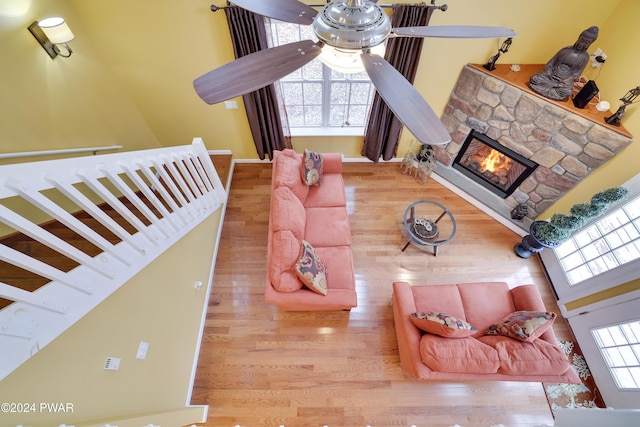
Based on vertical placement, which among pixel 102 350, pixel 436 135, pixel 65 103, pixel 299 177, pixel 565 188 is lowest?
pixel 102 350

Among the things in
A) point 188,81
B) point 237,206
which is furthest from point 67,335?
point 188,81

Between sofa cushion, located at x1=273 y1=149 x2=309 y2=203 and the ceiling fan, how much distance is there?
2.04m

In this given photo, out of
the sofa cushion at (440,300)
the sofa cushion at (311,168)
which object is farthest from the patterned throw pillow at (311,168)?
the sofa cushion at (440,300)

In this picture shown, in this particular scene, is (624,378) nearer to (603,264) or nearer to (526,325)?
(603,264)

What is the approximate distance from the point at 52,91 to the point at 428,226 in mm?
4141

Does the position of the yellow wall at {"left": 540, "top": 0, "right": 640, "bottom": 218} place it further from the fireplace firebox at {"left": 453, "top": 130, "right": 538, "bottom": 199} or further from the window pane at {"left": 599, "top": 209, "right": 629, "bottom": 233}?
the fireplace firebox at {"left": 453, "top": 130, "right": 538, "bottom": 199}

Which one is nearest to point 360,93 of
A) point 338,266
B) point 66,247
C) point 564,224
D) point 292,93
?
point 292,93

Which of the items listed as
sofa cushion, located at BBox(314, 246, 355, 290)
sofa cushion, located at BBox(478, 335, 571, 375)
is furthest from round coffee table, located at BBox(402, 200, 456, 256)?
sofa cushion, located at BBox(478, 335, 571, 375)

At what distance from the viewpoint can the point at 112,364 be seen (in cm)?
181

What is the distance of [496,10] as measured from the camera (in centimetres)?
276

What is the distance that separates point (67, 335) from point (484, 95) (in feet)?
14.0

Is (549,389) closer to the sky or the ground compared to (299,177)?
closer to the ground

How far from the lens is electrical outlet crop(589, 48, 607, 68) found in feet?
8.93

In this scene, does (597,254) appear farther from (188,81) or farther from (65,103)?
(65,103)
